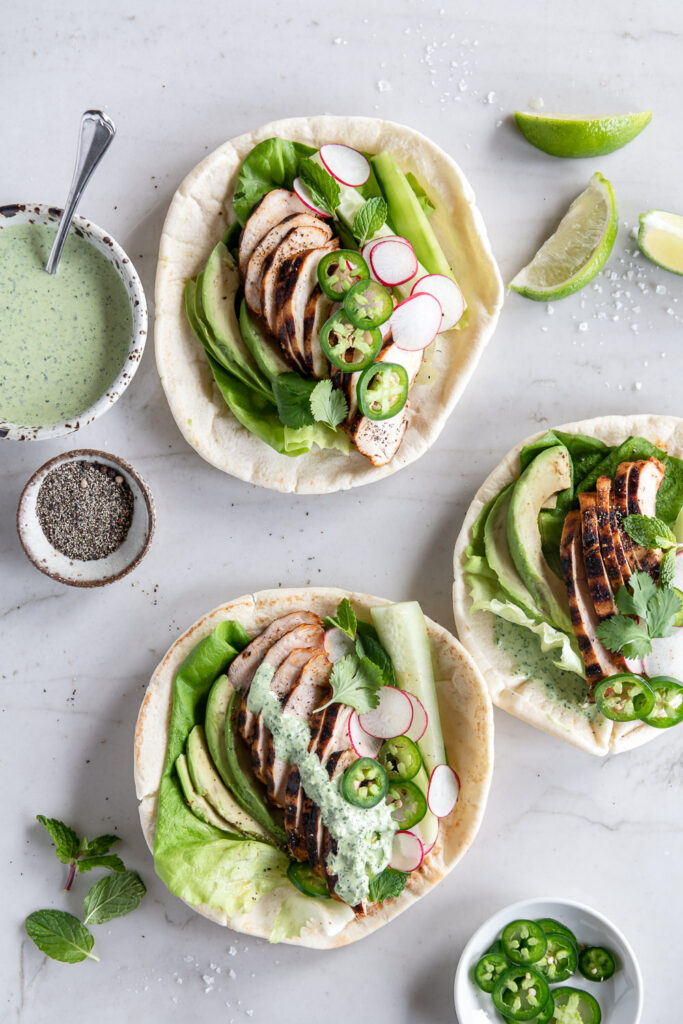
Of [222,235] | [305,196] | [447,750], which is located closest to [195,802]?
[447,750]

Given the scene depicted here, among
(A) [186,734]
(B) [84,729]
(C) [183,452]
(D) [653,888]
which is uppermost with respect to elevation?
(C) [183,452]

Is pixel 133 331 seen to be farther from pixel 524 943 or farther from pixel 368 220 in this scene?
pixel 524 943

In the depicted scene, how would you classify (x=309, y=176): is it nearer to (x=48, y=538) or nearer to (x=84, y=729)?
(x=48, y=538)

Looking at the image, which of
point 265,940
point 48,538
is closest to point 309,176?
point 48,538

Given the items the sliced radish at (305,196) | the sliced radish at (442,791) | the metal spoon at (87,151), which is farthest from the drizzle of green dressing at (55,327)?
the sliced radish at (442,791)

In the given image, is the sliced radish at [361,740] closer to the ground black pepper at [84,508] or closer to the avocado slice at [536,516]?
the avocado slice at [536,516]
